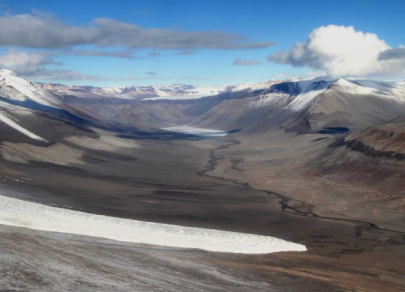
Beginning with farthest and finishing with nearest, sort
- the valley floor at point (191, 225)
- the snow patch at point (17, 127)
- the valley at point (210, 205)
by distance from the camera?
the snow patch at point (17, 127)
the valley at point (210, 205)
the valley floor at point (191, 225)

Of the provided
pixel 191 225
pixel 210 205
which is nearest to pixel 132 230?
pixel 191 225

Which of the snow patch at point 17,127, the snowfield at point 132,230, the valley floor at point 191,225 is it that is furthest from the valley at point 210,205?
the snowfield at point 132,230

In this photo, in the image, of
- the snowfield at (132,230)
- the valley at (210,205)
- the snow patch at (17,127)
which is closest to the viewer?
the valley at (210,205)

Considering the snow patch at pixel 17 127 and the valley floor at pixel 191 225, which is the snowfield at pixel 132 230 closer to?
the valley floor at pixel 191 225

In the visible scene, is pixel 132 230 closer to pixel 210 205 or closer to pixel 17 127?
pixel 210 205

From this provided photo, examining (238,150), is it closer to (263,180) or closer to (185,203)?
(263,180)

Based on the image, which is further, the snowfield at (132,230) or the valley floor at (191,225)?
the snowfield at (132,230)

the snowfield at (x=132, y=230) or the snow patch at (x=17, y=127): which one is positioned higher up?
the snow patch at (x=17, y=127)

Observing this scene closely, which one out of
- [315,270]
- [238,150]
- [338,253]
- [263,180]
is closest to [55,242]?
[315,270]

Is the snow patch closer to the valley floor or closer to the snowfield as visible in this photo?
the valley floor
